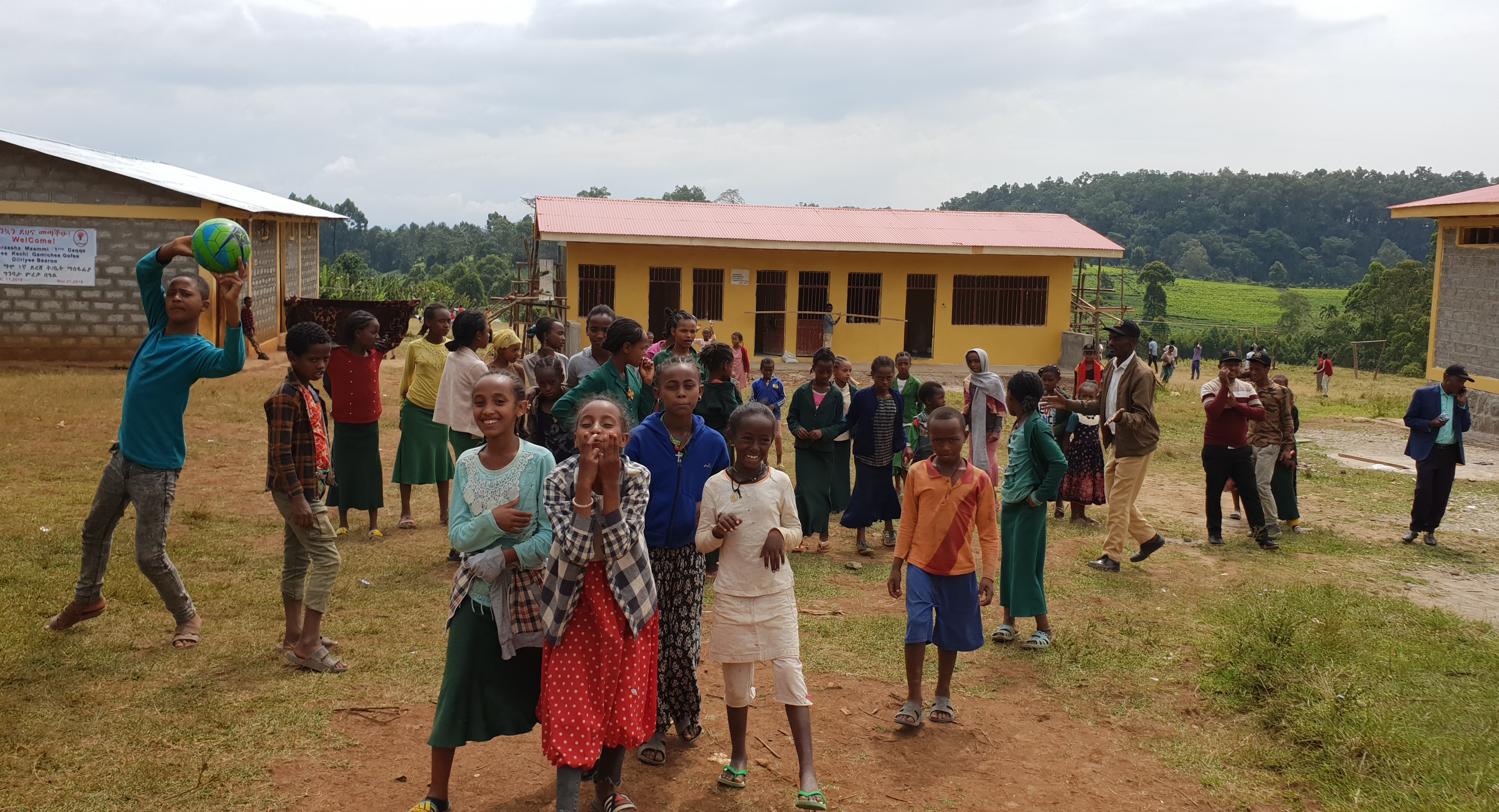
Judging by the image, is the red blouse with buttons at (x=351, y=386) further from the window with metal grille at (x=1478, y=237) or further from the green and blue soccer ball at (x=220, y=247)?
the window with metal grille at (x=1478, y=237)

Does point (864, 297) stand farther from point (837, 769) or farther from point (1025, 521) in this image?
point (837, 769)

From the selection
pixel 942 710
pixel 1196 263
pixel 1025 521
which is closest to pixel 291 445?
pixel 942 710

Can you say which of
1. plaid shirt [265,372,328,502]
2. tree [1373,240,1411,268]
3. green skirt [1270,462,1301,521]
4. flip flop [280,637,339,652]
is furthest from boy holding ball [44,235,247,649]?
tree [1373,240,1411,268]

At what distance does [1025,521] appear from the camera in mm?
5930

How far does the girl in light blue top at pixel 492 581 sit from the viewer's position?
11.4 feet

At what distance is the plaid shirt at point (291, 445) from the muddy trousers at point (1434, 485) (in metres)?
8.55

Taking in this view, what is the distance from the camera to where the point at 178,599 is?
532 cm

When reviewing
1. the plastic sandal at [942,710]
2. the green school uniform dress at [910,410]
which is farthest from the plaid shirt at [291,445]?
the green school uniform dress at [910,410]

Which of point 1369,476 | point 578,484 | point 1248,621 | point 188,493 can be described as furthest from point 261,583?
point 1369,476

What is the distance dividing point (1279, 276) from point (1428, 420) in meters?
71.9

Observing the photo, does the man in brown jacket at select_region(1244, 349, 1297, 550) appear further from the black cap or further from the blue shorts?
the blue shorts

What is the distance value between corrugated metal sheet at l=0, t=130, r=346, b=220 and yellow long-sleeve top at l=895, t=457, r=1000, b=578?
1575cm

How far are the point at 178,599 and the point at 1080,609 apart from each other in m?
5.09

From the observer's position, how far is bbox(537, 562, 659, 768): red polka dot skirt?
133 inches
